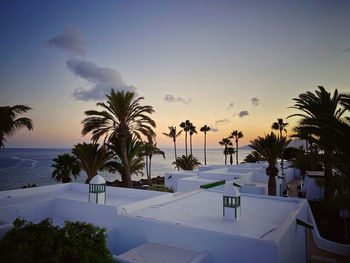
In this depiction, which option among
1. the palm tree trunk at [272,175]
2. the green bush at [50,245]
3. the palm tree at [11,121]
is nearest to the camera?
the green bush at [50,245]

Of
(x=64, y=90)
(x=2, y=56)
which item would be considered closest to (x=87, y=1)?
(x=2, y=56)

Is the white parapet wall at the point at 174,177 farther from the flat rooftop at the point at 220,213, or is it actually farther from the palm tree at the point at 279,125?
the palm tree at the point at 279,125

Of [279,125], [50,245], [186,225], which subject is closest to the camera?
[50,245]

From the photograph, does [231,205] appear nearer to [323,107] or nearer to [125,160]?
[125,160]

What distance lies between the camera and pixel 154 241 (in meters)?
6.95

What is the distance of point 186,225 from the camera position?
21.7 ft

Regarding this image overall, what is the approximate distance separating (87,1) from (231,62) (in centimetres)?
1174

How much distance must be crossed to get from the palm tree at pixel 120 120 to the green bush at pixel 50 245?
12.1 m

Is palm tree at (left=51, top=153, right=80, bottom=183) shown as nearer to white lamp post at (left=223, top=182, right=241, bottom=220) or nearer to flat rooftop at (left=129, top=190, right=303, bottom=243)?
flat rooftop at (left=129, top=190, right=303, bottom=243)

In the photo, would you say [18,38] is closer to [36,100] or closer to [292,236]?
[36,100]

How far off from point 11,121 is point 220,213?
13.5 metres

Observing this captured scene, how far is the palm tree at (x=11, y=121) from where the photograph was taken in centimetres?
1305

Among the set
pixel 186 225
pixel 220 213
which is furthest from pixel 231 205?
pixel 186 225

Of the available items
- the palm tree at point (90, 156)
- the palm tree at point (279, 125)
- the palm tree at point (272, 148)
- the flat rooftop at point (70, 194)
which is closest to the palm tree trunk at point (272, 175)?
the palm tree at point (272, 148)
